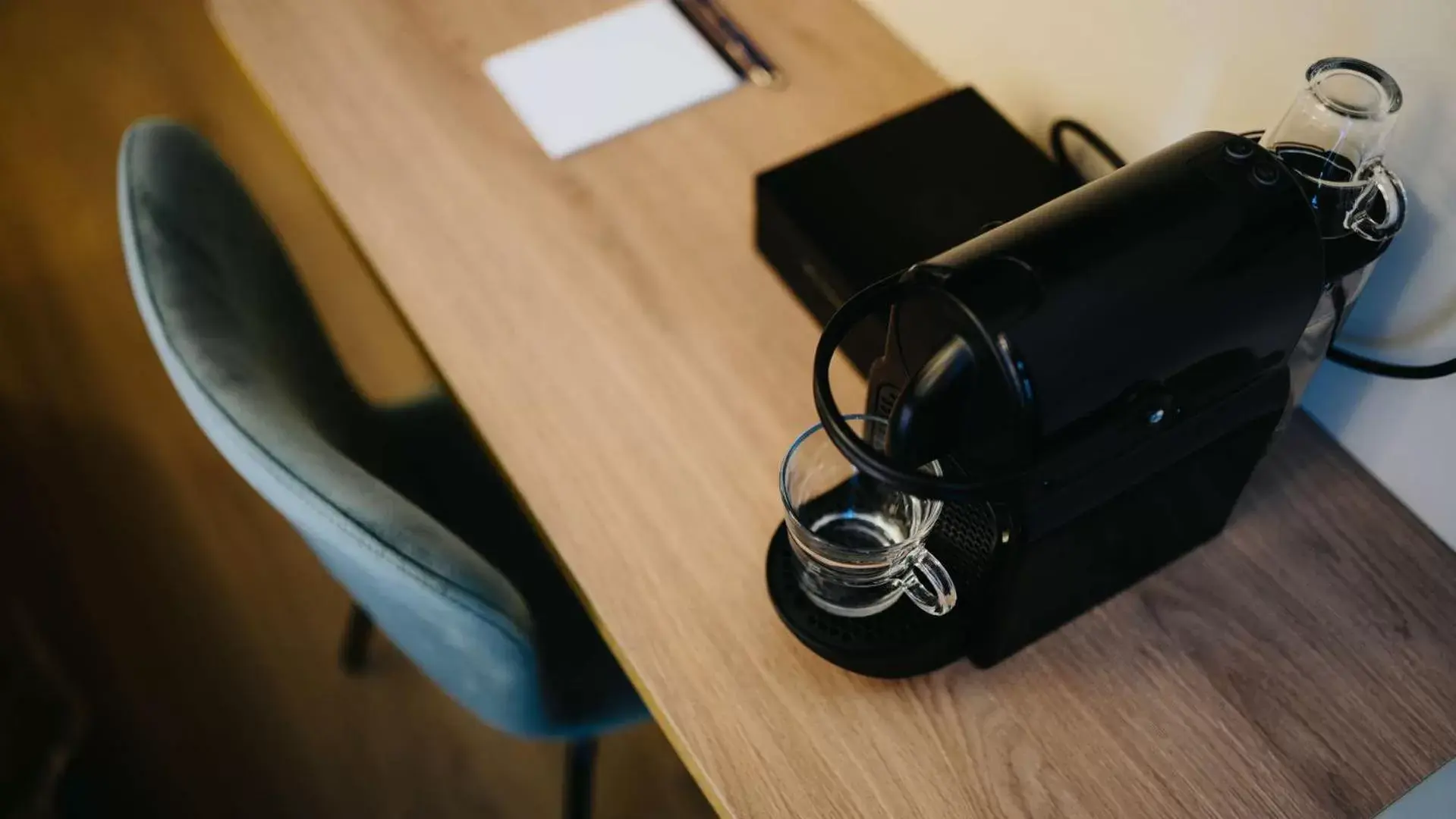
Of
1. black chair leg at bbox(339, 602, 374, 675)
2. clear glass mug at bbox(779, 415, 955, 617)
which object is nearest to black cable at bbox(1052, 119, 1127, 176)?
clear glass mug at bbox(779, 415, 955, 617)

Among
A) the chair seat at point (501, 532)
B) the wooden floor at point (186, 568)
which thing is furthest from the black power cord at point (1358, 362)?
the wooden floor at point (186, 568)

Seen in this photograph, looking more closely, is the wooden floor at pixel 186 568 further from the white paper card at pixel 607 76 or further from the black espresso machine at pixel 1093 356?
the black espresso machine at pixel 1093 356

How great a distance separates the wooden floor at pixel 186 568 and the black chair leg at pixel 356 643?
0.06 ft

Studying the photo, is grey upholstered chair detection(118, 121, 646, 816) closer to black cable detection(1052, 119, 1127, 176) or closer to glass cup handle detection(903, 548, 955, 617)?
glass cup handle detection(903, 548, 955, 617)

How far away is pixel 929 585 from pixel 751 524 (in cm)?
13

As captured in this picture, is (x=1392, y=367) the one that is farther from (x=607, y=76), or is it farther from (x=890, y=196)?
(x=607, y=76)

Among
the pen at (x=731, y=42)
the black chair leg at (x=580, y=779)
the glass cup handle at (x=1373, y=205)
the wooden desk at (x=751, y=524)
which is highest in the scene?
the glass cup handle at (x=1373, y=205)

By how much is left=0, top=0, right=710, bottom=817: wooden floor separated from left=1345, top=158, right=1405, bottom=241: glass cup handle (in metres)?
0.98

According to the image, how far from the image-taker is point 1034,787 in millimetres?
624

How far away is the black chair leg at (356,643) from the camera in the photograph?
1397mm

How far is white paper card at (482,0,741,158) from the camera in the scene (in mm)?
948

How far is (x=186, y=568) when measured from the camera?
5.07ft

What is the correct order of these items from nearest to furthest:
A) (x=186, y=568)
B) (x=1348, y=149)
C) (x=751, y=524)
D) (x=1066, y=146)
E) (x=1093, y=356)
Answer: (x=1093, y=356) < (x=1348, y=149) < (x=751, y=524) < (x=1066, y=146) < (x=186, y=568)

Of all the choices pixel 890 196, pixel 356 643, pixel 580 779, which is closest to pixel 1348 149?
pixel 890 196
